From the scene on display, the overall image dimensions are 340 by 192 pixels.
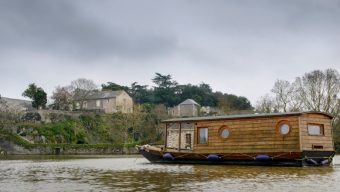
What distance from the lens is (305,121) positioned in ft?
71.6

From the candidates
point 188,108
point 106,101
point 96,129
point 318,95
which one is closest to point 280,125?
point 318,95

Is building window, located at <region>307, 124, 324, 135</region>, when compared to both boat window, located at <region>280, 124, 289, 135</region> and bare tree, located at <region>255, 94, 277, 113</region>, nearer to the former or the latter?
boat window, located at <region>280, 124, 289, 135</region>

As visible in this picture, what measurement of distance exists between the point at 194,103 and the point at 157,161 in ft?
201

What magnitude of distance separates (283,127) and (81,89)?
62303 mm

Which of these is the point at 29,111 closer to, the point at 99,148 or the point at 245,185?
the point at 99,148

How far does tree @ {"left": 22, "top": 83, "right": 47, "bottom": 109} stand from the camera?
68312 mm

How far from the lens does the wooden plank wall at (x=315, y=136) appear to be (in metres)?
21.5

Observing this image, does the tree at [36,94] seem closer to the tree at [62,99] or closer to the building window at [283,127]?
the tree at [62,99]

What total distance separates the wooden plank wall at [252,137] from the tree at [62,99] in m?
54.0

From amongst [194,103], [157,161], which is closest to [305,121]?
[157,161]

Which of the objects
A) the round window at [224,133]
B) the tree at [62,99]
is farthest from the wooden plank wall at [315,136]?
the tree at [62,99]

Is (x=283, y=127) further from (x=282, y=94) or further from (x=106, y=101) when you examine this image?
(x=106, y=101)

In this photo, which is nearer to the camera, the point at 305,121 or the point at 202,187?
the point at 202,187

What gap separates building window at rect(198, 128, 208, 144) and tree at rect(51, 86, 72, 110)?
53868 mm
